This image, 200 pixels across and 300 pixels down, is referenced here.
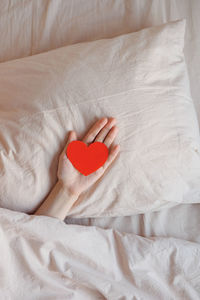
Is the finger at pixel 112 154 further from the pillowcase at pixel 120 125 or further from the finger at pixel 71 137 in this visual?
the finger at pixel 71 137

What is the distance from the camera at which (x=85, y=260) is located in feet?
2.55

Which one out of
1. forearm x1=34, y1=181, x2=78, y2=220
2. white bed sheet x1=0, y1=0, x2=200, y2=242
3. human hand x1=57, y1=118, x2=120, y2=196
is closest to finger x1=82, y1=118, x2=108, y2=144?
human hand x1=57, y1=118, x2=120, y2=196

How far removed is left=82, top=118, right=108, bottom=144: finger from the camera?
2.63 ft

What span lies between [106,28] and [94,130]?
484 mm

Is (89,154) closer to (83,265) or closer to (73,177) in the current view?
(73,177)

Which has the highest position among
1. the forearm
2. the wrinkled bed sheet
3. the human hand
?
the human hand

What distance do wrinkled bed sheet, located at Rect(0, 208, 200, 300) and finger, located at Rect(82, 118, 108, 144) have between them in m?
0.25

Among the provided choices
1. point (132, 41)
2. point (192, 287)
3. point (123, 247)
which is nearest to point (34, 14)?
point (132, 41)

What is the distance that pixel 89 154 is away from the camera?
0.83 metres

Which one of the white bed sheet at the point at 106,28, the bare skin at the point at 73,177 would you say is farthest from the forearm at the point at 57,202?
the white bed sheet at the point at 106,28

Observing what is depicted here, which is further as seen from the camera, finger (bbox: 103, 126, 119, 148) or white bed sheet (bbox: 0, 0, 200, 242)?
white bed sheet (bbox: 0, 0, 200, 242)

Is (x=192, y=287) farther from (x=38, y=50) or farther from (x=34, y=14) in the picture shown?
(x=34, y=14)

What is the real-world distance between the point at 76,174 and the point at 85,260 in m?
0.25

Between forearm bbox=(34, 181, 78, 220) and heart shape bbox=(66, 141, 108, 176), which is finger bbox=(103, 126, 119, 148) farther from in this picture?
forearm bbox=(34, 181, 78, 220)
